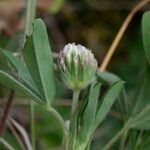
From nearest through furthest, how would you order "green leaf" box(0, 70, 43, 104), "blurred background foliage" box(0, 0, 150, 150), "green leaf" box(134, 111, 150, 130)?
"green leaf" box(0, 70, 43, 104) < "green leaf" box(134, 111, 150, 130) < "blurred background foliage" box(0, 0, 150, 150)

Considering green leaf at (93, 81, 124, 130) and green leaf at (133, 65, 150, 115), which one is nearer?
green leaf at (93, 81, 124, 130)

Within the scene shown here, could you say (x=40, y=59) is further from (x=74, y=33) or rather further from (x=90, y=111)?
(x=74, y=33)

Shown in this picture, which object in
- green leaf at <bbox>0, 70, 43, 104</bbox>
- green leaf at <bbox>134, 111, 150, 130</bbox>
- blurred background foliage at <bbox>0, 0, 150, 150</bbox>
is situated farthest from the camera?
blurred background foliage at <bbox>0, 0, 150, 150</bbox>

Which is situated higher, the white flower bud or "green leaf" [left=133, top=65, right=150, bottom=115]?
the white flower bud

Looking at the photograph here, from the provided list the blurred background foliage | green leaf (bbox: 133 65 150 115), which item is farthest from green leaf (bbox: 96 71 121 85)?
the blurred background foliage

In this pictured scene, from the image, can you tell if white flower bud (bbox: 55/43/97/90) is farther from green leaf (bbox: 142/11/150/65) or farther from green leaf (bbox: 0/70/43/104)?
green leaf (bbox: 142/11/150/65)

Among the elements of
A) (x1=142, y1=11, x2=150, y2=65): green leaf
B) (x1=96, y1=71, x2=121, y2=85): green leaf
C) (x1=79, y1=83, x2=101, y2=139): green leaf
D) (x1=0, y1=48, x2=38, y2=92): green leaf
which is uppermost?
(x1=142, y1=11, x2=150, y2=65): green leaf
